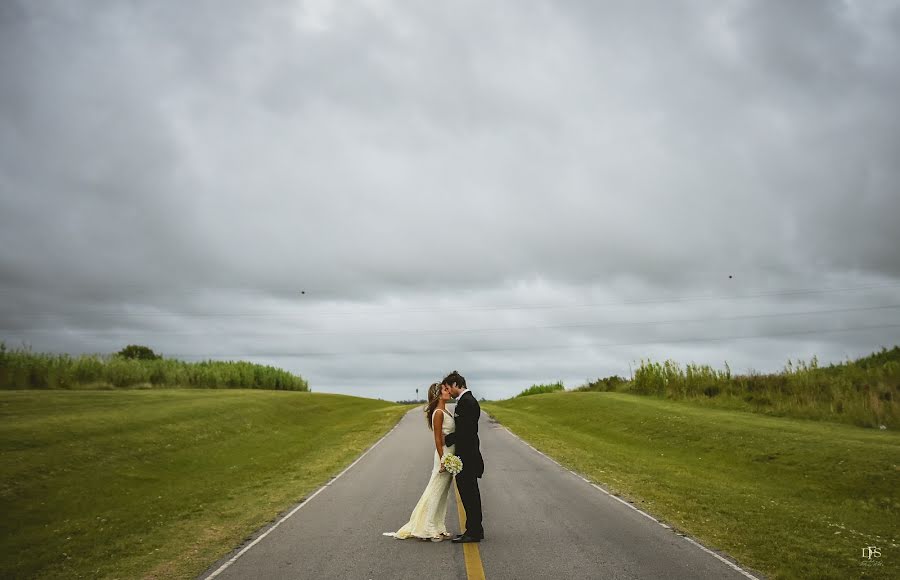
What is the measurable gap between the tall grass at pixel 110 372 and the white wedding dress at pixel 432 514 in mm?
32789

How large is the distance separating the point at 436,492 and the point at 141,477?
14198 millimetres

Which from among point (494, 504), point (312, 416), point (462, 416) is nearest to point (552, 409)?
point (312, 416)

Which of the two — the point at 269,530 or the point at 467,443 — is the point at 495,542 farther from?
the point at 269,530

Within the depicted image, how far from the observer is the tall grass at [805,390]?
25.9 metres

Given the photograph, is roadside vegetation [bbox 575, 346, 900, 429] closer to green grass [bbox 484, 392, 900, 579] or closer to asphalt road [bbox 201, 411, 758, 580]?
green grass [bbox 484, 392, 900, 579]

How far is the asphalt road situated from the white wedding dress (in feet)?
0.68

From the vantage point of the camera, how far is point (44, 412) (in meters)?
22.9

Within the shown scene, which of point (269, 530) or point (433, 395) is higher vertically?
point (433, 395)

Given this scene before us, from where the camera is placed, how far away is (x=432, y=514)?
978cm

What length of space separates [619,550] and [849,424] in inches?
920

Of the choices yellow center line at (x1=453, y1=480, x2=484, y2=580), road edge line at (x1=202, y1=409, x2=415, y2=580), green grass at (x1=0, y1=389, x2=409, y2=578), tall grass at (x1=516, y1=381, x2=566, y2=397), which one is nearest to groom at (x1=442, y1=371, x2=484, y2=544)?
yellow center line at (x1=453, y1=480, x2=484, y2=580)

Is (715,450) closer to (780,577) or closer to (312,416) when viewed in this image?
(780,577)

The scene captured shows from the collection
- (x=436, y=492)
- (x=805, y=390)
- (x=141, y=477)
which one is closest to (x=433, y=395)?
(x=436, y=492)

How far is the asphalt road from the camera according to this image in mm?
7902
